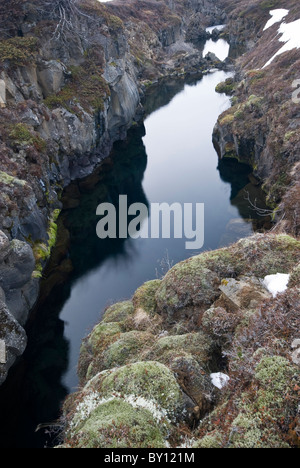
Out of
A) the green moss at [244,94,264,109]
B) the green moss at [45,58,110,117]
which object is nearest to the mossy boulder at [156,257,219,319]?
the green moss at [244,94,264,109]

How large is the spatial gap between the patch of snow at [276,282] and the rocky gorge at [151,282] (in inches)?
6.1

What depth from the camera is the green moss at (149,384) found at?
6905 millimetres

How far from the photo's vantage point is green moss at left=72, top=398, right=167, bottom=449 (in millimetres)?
5762

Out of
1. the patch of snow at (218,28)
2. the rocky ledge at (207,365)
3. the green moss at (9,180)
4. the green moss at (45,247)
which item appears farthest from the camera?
the patch of snow at (218,28)

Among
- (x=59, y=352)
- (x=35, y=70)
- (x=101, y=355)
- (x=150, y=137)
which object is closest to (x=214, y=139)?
(x=150, y=137)

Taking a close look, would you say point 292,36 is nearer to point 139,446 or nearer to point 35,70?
point 35,70

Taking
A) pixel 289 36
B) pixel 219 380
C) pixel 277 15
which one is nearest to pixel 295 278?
pixel 219 380

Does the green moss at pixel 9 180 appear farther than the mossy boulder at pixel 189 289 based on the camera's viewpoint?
Yes

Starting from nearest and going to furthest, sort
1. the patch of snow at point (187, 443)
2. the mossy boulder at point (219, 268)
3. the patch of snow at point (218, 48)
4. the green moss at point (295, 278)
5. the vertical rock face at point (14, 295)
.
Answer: the patch of snow at point (187, 443)
the green moss at point (295, 278)
the mossy boulder at point (219, 268)
the vertical rock face at point (14, 295)
the patch of snow at point (218, 48)

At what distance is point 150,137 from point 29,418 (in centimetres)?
4378

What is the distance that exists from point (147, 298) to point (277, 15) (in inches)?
2659

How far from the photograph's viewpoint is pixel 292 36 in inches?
1660

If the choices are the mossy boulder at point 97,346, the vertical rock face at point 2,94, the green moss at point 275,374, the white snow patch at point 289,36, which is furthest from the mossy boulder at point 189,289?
the white snow patch at point 289,36

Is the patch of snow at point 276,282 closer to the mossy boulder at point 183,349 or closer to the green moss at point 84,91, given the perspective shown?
the mossy boulder at point 183,349
